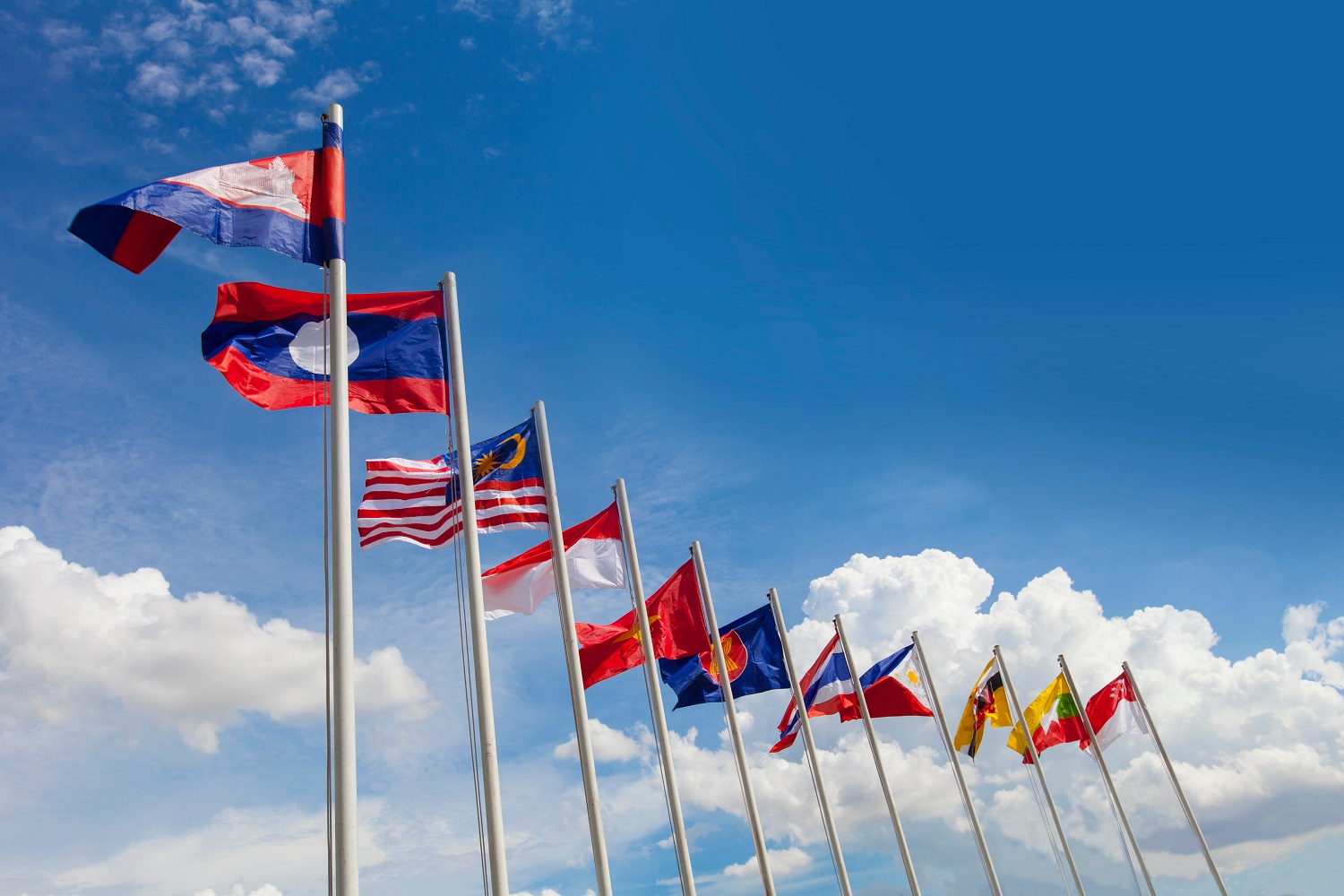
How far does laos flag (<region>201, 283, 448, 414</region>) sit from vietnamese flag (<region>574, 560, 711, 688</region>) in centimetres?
885

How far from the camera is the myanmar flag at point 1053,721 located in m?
34.3

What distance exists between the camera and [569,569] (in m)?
19.6

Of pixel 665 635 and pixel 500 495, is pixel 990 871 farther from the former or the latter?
pixel 500 495

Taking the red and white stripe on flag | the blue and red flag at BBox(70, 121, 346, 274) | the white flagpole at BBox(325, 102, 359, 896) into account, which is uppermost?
the blue and red flag at BBox(70, 121, 346, 274)

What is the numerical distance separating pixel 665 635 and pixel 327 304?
524 inches

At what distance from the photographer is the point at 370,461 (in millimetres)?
15078

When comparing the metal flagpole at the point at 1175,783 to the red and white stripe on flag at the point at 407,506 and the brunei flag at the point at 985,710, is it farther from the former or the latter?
the red and white stripe on flag at the point at 407,506

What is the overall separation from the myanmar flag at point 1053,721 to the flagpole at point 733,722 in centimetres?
1494

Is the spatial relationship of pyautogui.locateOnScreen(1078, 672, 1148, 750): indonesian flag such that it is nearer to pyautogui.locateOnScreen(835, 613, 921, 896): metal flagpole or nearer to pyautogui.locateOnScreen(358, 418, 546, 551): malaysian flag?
pyautogui.locateOnScreen(835, 613, 921, 896): metal flagpole

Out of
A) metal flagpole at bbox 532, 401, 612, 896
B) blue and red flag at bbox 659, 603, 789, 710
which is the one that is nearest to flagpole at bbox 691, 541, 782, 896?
blue and red flag at bbox 659, 603, 789, 710

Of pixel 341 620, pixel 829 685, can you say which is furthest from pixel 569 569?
pixel 829 685

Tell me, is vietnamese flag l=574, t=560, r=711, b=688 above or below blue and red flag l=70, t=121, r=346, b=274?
below

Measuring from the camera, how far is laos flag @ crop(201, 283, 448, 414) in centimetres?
1204

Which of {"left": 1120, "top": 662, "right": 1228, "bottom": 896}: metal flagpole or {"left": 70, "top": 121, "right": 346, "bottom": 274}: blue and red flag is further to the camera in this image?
{"left": 1120, "top": 662, "right": 1228, "bottom": 896}: metal flagpole
